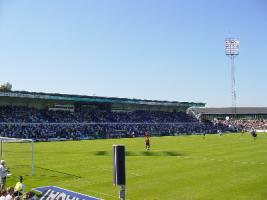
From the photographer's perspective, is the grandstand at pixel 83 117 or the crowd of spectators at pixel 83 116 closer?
the grandstand at pixel 83 117

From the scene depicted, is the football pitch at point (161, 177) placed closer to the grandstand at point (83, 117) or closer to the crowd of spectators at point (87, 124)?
the crowd of spectators at point (87, 124)

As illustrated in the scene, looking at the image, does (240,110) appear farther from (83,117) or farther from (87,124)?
(87,124)

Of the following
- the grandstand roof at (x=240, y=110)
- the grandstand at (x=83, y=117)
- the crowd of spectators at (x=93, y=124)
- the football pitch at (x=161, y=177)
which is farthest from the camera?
the grandstand roof at (x=240, y=110)

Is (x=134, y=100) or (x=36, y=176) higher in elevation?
(x=134, y=100)

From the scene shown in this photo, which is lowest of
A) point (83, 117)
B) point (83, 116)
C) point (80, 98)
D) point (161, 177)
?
point (161, 177)

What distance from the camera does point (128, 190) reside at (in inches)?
776

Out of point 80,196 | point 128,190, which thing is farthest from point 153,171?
point 80,196

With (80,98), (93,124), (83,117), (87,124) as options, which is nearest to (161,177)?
(87,124)

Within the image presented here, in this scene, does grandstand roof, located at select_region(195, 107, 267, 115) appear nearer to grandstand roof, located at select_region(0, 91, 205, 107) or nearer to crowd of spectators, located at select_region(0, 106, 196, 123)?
crowd of spectators, located at select_region(0, 106, 196, 123)

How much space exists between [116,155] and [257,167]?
1903cm

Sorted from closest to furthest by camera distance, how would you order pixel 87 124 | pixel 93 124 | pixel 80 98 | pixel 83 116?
pixel 87 124 < pixel 93 124 < pixel 83 116 < pixel 80 98

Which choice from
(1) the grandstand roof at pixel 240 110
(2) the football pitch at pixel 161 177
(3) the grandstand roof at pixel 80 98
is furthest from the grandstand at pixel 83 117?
(2) the football pitch at pixel 161 177

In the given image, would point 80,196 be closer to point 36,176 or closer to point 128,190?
point 128,190

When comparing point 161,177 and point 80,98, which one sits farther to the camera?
point 80,98
